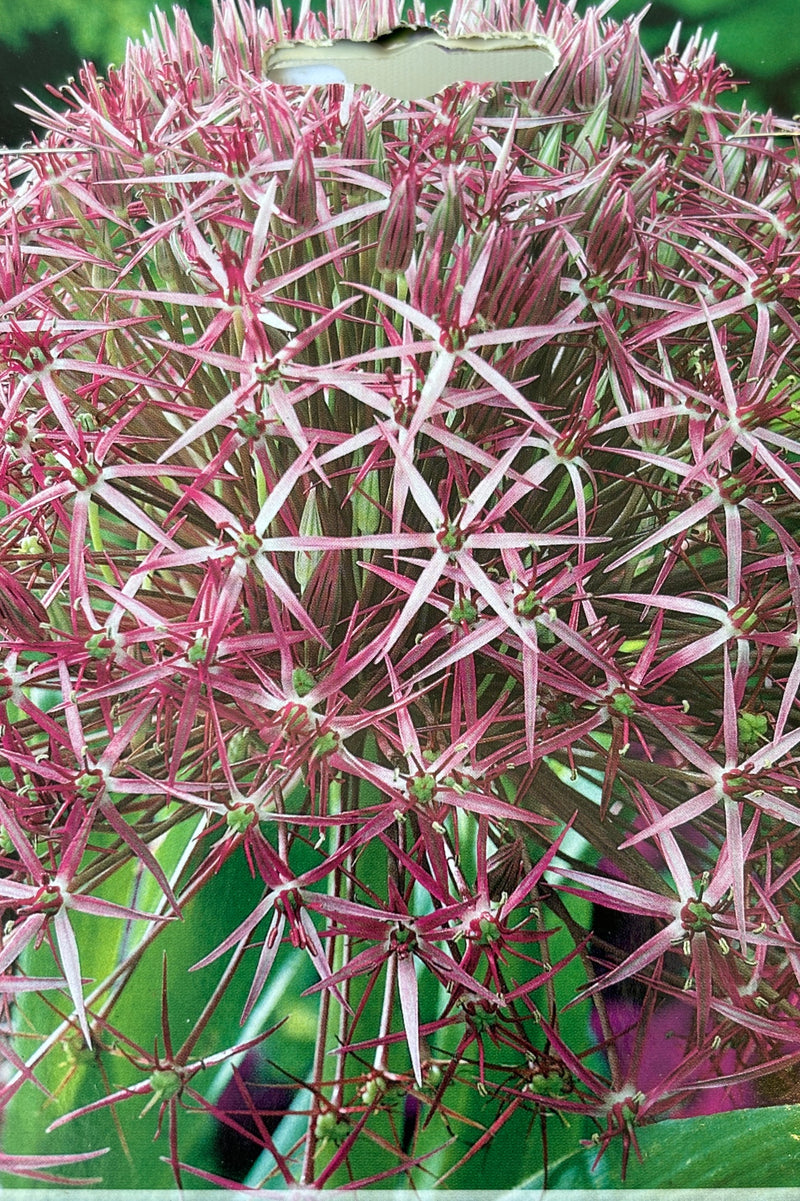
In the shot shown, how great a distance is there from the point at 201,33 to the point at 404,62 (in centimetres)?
15

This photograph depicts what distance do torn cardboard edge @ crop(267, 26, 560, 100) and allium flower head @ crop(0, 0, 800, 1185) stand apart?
0.04 feet

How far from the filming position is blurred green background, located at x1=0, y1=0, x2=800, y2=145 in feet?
1.78

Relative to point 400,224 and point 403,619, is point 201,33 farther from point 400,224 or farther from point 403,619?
point 403,619

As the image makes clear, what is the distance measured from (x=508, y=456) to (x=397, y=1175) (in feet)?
1.16

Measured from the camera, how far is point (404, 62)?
1.56ft

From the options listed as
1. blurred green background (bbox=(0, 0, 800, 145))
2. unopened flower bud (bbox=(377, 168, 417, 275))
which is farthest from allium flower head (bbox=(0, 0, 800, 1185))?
blurred green background (bbox=(0, 0, 800, 145))

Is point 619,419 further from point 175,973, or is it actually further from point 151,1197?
point 151,1197

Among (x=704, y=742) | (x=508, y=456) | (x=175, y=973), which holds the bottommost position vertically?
(x=175, y=973)

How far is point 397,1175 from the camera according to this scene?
1.51 ft

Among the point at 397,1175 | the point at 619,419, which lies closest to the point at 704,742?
the point at 619,419

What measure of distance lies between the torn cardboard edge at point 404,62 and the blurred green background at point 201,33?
0.32ft

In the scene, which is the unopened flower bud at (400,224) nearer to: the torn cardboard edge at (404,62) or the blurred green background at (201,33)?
the torn cardboard edge at (404,62)

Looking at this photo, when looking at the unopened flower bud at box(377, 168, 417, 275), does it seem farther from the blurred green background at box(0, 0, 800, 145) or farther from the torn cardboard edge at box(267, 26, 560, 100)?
the blurred green background at box(0, 0, 800, 145)

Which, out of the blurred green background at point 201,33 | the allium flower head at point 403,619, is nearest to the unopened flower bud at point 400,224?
the allium flower head at point 403,619
